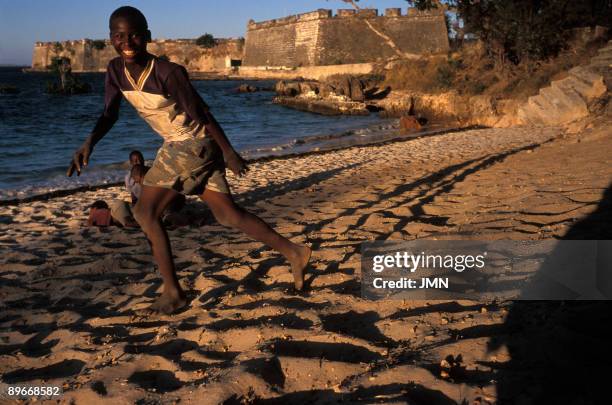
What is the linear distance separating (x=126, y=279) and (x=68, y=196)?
15.0ft

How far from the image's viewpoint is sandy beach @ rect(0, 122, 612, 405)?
6.81 ft

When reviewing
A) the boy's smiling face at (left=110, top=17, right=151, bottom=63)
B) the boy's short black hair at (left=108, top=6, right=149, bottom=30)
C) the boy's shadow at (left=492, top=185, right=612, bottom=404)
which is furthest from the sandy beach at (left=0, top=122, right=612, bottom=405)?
the boy's short black hair at (left=108, top=6, right=149, bottom=30)

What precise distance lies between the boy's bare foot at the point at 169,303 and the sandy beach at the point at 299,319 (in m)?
0.06

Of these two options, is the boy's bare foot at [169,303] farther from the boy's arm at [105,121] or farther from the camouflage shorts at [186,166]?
the boy's arm at [105,121]

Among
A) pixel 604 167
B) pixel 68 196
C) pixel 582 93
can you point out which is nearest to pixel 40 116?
pixel 68 196

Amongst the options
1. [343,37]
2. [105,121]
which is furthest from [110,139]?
[343,37]

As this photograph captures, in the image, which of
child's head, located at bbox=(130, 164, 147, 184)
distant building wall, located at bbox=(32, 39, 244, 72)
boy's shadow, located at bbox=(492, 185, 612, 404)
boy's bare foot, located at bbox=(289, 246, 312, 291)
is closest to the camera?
boy's shadow, located at bbox=(492, 185, 612, 404)

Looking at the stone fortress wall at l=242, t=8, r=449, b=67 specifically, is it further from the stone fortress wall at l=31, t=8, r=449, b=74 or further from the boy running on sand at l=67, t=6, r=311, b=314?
the boy running on sand at l=67, t=6, r=311, b=314

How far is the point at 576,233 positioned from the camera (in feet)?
11.7

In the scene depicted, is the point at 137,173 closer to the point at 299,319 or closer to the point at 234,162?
the point at 234,162

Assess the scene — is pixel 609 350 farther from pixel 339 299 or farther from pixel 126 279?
pixel 126 279

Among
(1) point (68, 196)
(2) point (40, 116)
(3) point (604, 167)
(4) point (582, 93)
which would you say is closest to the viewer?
(3) point (604, 167)

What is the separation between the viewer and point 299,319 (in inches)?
108

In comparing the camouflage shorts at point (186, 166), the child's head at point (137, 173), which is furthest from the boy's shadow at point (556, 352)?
the child's head at point (137, 173)
